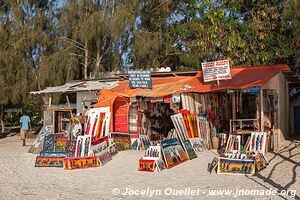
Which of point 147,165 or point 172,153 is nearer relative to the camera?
point 147,165

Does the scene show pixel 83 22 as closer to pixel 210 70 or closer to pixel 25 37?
pixel 25 37

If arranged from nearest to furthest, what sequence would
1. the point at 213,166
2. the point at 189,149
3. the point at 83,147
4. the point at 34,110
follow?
the point at 213,166 < the point at 83,147 < the point at 189,149 < the point at 34,110

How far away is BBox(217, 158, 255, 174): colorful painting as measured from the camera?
857cm

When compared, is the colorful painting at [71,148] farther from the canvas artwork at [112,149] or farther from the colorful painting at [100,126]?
the colorful painting at [100,126]

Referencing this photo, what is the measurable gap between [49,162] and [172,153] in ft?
11.0

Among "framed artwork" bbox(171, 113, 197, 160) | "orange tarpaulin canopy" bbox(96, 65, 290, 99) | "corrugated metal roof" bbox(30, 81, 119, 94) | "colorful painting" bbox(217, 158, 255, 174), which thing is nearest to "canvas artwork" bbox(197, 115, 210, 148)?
"orange tarpaulin canopy" bbox(96, 65, 290, 99)

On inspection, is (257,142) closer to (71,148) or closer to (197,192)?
(197,192)

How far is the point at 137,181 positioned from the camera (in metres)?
8.27

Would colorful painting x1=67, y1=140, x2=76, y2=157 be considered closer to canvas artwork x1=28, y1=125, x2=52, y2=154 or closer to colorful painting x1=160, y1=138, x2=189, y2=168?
colorful painting x1=160, y1=138, x2=189, y2=168

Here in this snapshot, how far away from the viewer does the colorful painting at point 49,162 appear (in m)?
10.5

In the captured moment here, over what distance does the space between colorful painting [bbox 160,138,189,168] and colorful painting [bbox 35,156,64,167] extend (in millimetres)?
2841

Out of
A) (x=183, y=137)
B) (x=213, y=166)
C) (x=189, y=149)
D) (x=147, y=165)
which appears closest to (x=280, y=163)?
(x=213, y=166)

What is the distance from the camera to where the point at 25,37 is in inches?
885

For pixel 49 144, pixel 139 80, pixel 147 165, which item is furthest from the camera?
pixel 139 80
